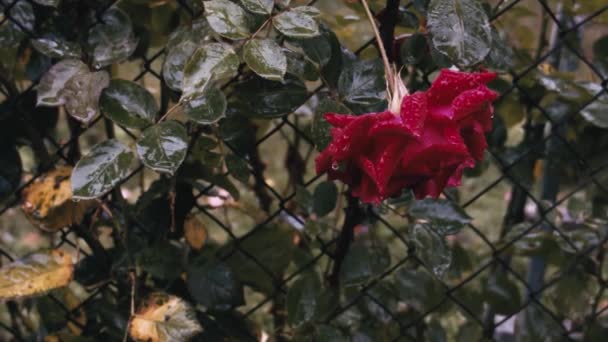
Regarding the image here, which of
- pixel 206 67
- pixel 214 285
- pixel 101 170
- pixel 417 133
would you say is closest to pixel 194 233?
pixel 214 285

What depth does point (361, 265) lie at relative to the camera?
1.26 m

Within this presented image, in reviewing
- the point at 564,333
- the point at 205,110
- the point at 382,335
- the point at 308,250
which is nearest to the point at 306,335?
the point at 382,335

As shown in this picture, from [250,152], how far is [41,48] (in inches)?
12.6

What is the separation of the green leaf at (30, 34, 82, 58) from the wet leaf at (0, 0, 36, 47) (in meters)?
0.05

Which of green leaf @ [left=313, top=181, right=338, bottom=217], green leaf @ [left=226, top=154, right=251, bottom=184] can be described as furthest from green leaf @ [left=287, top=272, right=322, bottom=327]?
green leaf @ [left=226, top=154, right=251, bottom=184]

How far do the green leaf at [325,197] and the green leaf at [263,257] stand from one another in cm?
15

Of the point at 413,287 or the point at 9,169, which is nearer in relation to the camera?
the point at 9,169

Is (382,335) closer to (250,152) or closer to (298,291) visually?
(298,291)

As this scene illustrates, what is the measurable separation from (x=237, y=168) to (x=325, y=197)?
20 cm

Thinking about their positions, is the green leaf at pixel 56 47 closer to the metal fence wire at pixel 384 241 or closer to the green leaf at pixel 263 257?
the metal fence wire at pixel 384 241

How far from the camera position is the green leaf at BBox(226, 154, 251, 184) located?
1.10 m

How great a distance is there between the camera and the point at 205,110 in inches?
38.1

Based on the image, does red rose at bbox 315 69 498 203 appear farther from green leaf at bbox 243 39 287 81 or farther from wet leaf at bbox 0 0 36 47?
wet leaf at bbox 0 0 36 47

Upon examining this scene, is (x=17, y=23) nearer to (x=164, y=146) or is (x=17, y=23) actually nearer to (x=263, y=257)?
(x=164, y=146)
